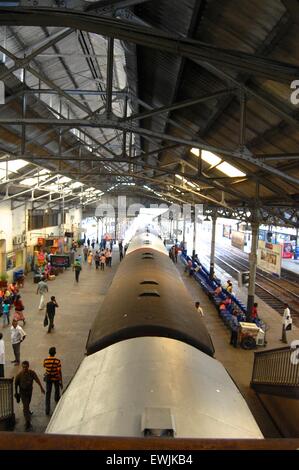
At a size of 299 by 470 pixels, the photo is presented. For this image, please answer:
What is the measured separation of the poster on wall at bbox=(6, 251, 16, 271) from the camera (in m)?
21.2

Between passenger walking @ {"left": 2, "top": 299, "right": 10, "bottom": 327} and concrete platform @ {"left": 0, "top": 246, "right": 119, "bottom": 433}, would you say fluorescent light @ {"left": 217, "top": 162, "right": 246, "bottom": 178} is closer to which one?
concrete platform @ {"left": 0, "top": 246, "right": 119, "bottom": 433}

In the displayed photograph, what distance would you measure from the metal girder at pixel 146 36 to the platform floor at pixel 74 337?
693 cm

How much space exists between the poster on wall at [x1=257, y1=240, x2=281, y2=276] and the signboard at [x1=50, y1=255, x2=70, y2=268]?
12707mm

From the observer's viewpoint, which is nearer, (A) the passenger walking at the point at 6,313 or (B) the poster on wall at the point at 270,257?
(A) the passenger walking at the point at 6,313

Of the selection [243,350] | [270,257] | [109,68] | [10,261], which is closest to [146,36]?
[109,68]

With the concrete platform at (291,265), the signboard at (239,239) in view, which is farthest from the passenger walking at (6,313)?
the concrete platform at (291,265)

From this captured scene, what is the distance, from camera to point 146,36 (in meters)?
3.65

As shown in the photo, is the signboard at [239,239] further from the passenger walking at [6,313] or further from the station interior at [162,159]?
the passenger walking at [6,313]

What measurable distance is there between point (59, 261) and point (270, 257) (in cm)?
1409

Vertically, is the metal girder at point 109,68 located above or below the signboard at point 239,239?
above

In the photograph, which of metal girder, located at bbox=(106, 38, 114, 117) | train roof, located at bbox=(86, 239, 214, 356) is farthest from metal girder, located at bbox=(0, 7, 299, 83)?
train roof, located at bbox=(86, 239, 214, 356)

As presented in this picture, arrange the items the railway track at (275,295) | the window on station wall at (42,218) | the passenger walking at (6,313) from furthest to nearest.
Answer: the window on station wall at (42,218) → the railway track at (275,295) → the passenger walking at (6,313)

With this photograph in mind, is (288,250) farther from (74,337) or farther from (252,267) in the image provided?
(74,337)

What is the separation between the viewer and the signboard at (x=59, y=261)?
25.0 metres
